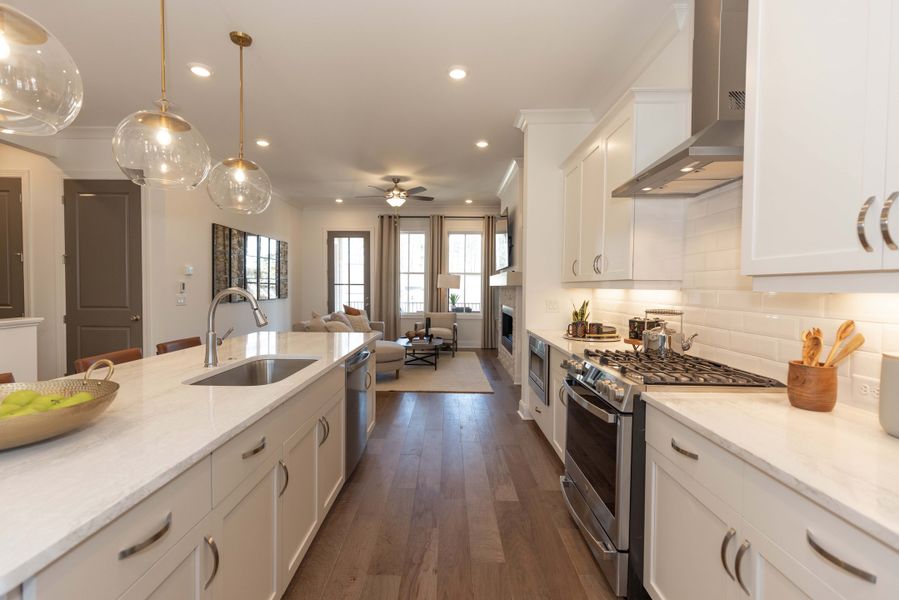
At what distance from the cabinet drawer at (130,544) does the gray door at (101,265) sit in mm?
4327

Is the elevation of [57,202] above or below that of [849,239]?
above

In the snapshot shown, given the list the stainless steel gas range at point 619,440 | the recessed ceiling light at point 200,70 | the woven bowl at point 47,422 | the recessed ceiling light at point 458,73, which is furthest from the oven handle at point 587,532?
the recessed ceiling light at point 200,70

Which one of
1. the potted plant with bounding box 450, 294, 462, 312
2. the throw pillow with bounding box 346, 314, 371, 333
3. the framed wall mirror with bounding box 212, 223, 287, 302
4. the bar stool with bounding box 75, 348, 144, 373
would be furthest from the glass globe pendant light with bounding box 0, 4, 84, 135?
the potted plant with bounding box 450, 294, 462, 312

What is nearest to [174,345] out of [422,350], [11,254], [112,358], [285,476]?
[112,358]

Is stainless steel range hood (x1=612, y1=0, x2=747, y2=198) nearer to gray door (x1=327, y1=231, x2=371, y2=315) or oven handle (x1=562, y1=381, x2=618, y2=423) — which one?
oven handle (x1=562, y1=381, x2=618, y2=423)

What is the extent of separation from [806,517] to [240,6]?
3319 mm

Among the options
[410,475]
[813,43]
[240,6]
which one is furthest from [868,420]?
[240,6]

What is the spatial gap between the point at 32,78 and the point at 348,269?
22.8 ft

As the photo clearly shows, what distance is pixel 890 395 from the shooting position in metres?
1.05

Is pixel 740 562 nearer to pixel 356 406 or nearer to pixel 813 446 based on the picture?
pixel 813 446

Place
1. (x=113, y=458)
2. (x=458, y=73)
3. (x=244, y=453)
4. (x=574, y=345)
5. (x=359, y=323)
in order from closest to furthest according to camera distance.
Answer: (x=113, y=458) → (x=244, y=453) → (x=574, y=345) → (x=458, y=73) → (x=359, y=323)

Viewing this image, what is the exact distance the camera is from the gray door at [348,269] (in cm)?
809

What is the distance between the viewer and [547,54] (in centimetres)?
279

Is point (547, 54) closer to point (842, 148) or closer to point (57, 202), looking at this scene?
point (842, 148)
